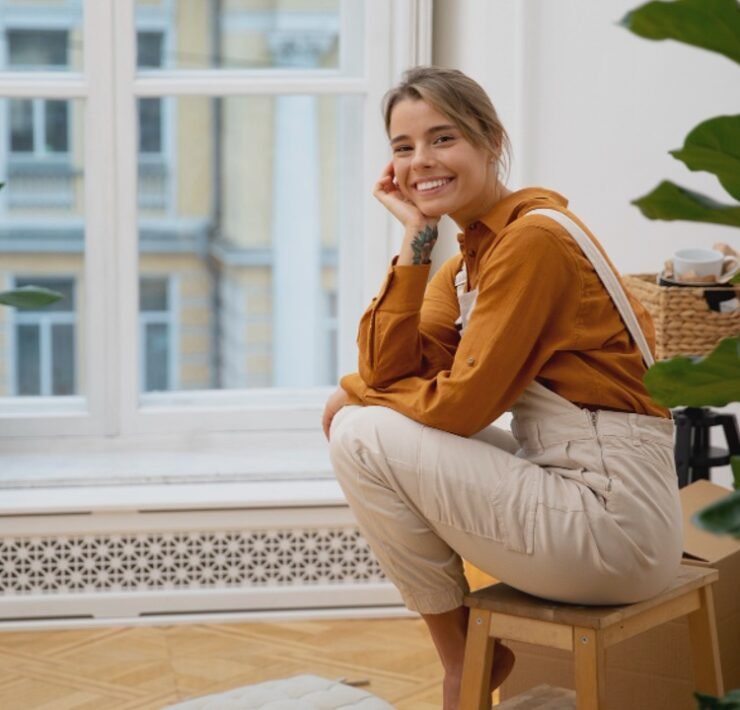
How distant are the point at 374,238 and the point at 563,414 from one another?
5.57 ft

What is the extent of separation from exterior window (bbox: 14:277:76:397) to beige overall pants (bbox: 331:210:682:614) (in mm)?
1789

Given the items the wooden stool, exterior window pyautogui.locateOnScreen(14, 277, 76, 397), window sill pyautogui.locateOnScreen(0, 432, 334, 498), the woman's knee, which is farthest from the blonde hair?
exterior window pyautogui.locateOnScreen(14, 277, 76, 397)

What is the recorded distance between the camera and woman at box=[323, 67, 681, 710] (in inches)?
79.1

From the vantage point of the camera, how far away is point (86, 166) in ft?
11.9

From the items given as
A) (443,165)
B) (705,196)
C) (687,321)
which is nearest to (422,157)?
(443,165)

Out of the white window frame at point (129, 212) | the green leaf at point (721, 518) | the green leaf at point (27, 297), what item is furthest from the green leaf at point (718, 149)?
the white window frame at point (129, 212)

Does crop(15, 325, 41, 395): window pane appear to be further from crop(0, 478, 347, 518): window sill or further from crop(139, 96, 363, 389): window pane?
crop(0, 478, 347, 518): window sill

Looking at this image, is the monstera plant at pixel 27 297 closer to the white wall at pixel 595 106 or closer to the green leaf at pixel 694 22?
the green leaf at pixel 694 22

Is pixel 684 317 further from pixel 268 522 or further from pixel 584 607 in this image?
pixel 268 522

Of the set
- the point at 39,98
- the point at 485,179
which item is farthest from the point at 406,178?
the point at 39,98

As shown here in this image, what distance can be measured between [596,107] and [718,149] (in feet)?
7.29

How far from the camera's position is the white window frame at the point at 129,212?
359 cm

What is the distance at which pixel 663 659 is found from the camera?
2326 millimetres

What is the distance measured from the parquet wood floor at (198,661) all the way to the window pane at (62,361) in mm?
802
